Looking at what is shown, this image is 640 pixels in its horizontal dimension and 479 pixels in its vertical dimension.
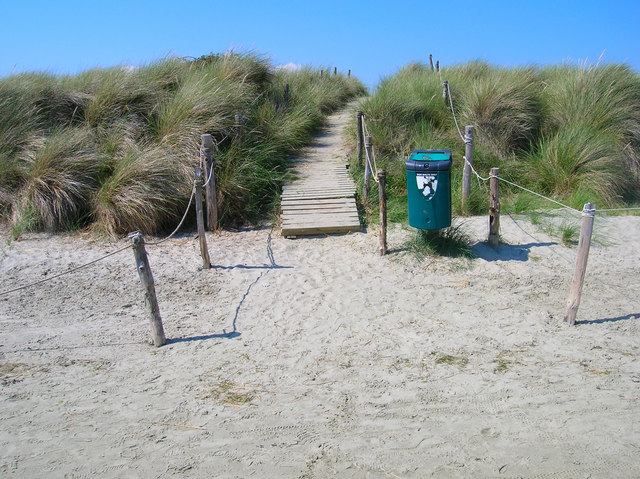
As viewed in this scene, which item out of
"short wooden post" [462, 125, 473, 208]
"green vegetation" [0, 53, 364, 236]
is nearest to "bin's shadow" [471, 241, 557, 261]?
"short wooden post" [462, 125, 473, 208]

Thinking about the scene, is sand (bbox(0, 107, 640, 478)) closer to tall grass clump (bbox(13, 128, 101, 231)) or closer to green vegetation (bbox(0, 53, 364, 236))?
tall grass clump (bbox(13, 128, 101, 231))

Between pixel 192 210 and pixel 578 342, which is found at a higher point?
pixel 192 210

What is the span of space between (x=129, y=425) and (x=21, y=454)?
700mm

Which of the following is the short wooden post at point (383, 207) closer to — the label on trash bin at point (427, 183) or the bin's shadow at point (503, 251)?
the label on trash bin at point (427, 183)

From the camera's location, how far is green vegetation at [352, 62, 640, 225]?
30.3 feet

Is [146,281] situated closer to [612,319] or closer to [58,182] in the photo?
[58,182]

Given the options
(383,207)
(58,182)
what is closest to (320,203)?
(383,207)

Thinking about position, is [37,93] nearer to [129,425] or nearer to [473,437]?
[129,425]

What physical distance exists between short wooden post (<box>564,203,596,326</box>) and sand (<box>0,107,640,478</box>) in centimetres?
16

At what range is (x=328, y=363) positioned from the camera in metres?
4.72

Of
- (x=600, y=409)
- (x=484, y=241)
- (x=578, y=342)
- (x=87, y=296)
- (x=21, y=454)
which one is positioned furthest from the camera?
(x=484, y=241)

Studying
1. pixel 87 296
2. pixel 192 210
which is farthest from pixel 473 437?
pixel 192 210

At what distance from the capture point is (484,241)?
720cm

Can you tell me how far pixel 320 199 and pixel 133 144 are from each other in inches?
137
